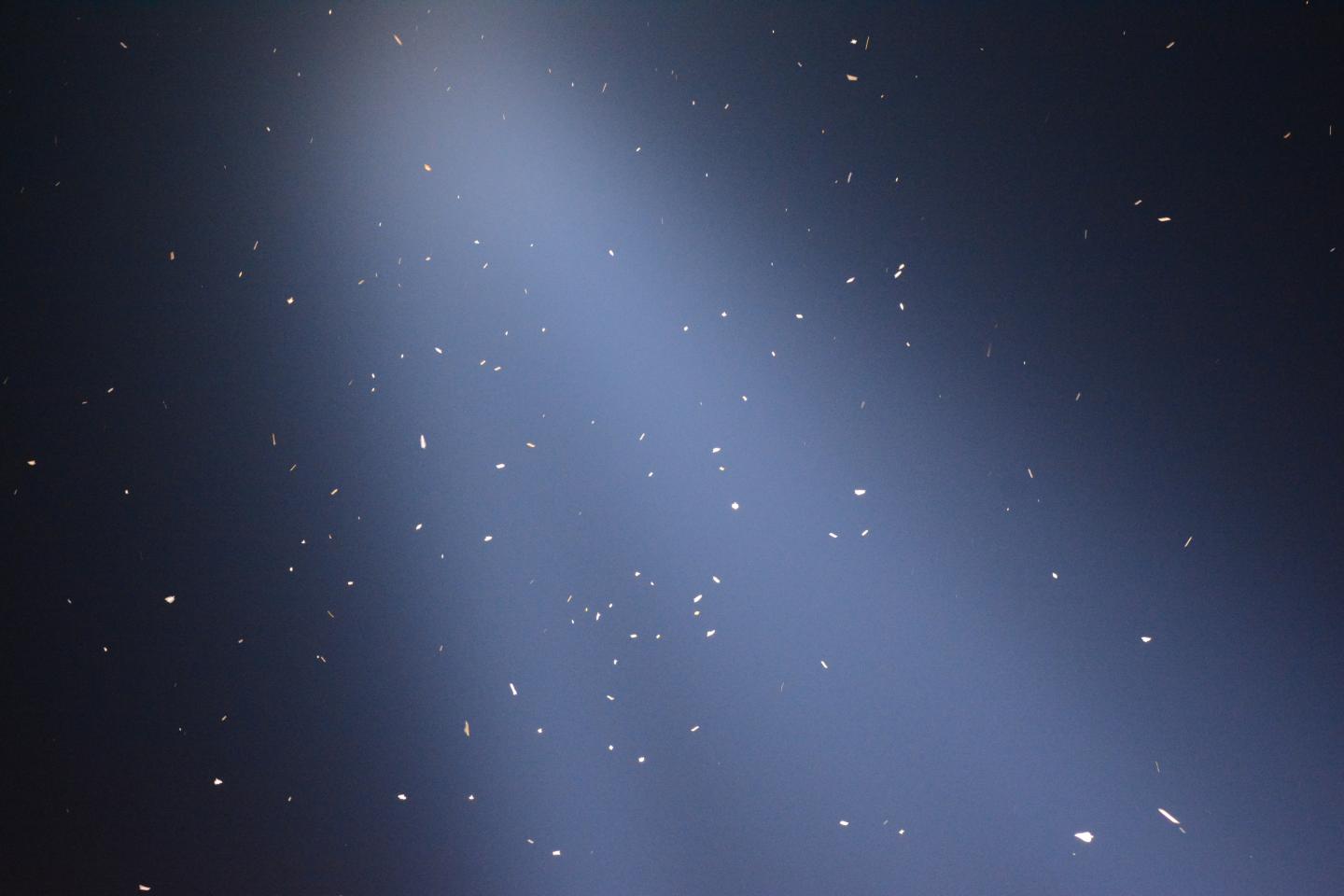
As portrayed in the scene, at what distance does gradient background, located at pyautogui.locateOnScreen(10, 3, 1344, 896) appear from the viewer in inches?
24.7

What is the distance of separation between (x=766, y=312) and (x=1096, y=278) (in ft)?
0.80

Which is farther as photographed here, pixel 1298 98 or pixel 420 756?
pixel 420 756

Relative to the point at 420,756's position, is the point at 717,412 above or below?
above

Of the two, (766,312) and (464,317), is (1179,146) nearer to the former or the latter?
(766,312)

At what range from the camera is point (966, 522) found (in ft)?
2.16

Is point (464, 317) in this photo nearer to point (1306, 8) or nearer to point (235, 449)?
point (235, 449)

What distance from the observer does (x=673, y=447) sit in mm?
692

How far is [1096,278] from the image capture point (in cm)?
64

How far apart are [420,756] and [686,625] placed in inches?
9.7

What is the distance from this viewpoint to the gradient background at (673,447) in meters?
0.63

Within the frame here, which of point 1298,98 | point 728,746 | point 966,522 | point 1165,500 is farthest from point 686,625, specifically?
point 1298,98

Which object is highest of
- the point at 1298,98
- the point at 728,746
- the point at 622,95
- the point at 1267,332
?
the point at 622,95

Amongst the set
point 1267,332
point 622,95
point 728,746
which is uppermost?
point 622,95

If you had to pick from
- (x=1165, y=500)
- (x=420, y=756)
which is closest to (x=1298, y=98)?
(x=1165, y=500)
